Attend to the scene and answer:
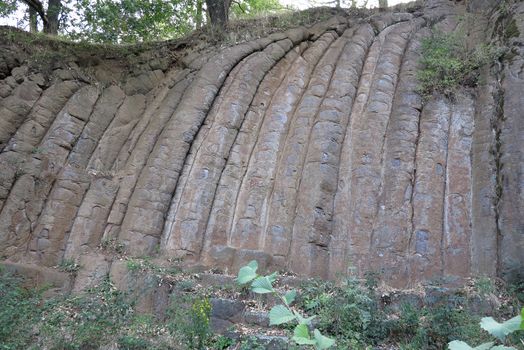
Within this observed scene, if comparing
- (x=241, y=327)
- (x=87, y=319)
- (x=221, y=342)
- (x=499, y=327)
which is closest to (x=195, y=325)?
(x=221, y=342)

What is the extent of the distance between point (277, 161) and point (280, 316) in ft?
30.9

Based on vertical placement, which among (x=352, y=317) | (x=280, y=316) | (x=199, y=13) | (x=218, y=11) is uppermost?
(x=199, y=13)

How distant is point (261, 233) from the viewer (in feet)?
33.7

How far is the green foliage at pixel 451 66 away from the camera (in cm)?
1146

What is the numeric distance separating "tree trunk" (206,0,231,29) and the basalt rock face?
151 centimetres

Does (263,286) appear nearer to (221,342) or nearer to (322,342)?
(322,342)

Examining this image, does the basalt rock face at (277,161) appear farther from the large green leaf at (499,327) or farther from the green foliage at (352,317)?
the large green leaf at (499,327)

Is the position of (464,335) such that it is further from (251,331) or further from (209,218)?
(209,218)

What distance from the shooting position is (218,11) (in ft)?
49.1

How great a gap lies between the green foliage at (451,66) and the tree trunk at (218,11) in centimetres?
600

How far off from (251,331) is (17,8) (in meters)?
13.2

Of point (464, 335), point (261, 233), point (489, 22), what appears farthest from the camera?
point (489, 22)

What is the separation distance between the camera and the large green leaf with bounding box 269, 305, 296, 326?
78.0 inches

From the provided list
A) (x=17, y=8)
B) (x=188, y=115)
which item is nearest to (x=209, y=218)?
(x=188, y=115)
